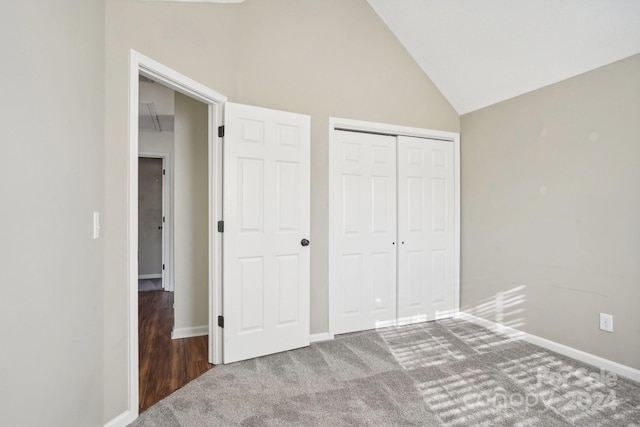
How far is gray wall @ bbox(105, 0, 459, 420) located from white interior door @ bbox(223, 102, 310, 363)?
0.21m

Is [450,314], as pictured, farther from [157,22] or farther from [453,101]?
[157,22]

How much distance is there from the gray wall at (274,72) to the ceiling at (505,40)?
8.0 inches

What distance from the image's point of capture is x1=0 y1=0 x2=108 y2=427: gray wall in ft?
3.04

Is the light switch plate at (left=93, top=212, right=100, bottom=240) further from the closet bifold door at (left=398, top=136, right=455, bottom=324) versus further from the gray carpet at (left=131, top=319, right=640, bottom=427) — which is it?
the closet bifold door at (left=398, top=136, right=455, bottom=324)

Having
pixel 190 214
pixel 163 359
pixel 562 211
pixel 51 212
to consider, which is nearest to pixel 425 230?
pixel 562 211

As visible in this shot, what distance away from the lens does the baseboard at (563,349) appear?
96.3 inches

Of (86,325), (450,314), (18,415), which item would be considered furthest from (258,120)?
(450,314)

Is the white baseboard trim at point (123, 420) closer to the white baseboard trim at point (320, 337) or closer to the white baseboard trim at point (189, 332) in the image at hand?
the white baseboard trim at point (189, 332)

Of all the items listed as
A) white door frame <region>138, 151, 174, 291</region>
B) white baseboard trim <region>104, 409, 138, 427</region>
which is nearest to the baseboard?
white baseboard trim <region>104, 409, 138, 427</region>

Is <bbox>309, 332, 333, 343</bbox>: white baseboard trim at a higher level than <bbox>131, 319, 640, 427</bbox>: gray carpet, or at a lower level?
higher

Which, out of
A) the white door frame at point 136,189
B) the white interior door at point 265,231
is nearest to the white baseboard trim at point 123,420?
the white door frame at point 136,189

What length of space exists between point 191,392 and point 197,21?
2.54 metres

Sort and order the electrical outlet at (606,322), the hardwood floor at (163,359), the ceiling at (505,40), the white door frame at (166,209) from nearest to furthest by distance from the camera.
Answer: the hardwood floor at (163,359), the ceiling at (505,40), the electrical outlet at (606,322), the white door frame at (166,209)

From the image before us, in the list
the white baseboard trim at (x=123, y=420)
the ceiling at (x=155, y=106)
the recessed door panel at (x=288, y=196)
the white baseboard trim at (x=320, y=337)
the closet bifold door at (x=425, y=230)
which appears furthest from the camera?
the ceiling at (x=155, y=106)
